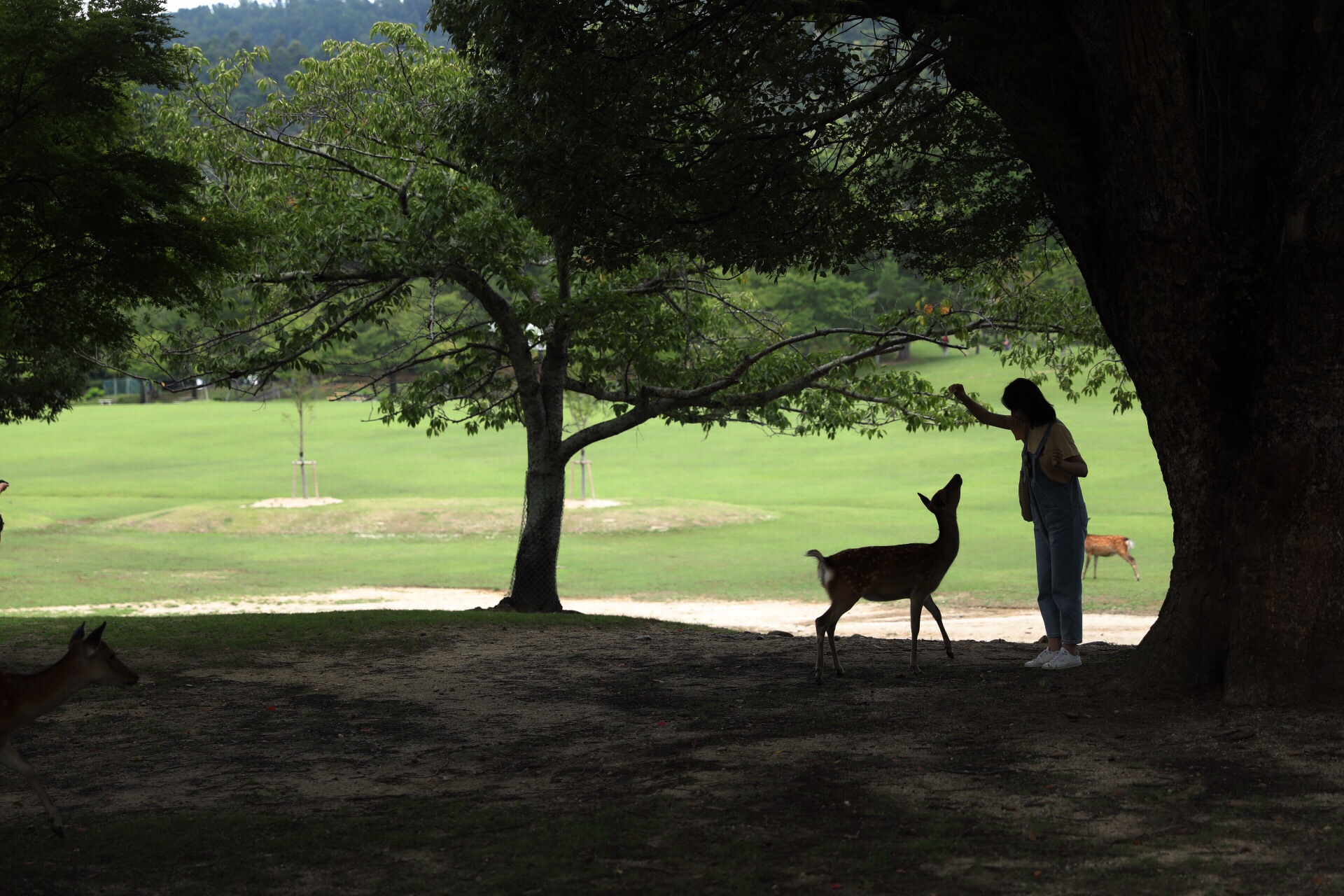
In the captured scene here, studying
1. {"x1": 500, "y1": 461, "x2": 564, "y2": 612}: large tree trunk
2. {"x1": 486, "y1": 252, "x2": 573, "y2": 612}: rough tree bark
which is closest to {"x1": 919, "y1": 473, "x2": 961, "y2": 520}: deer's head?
{"x1": 486, "y1": 252, "x2": 573, "y2": 612}: rough tree bark

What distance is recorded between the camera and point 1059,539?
25.6ft

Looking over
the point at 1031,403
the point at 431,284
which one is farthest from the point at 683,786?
the point at 431,284

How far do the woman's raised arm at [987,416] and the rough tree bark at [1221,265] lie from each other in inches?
43.1

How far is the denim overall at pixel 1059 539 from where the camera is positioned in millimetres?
7766

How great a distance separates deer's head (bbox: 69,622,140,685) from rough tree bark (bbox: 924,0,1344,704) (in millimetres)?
5253

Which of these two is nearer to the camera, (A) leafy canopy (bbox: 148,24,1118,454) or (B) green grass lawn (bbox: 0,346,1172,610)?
(A) leafy canopy (bbox: 148,24,1118,454)

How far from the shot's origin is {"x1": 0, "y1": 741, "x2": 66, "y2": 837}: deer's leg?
190 inches

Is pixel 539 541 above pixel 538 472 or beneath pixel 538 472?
beneath

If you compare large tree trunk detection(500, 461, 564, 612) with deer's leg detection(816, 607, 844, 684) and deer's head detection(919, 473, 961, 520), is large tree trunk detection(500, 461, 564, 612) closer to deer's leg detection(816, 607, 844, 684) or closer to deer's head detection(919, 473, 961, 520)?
deer's leg detection(816, 607, 844, 684)

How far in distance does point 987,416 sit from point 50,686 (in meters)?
6.02

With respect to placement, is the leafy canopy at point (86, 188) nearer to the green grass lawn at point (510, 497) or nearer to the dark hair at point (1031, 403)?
the dark hair at point (1031, 403)

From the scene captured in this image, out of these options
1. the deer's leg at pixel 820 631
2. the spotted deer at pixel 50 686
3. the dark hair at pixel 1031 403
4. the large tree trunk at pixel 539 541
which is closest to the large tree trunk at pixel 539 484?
the large tree trunk at pixel 539 541

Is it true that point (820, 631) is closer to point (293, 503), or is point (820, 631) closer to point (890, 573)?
point (890, 573)

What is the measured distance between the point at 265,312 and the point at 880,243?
816 cm
